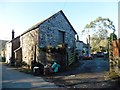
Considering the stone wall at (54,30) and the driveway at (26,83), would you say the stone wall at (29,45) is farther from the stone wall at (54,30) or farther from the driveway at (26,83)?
the driveway at (26,83)

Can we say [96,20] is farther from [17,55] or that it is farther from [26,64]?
[26,64]

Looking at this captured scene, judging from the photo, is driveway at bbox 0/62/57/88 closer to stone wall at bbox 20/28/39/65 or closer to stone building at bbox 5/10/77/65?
stone building at bbox 5/10/77/65

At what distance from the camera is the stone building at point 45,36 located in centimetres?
2782

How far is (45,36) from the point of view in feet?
93.0

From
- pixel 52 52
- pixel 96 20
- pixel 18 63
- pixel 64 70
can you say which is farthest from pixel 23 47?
pixel 96 20

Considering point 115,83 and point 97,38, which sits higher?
point 97,38

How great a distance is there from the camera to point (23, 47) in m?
33.7

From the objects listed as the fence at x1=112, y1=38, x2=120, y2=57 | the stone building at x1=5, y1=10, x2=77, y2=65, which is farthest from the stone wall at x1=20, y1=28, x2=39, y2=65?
the fence at x1=112, y1=38, x2=120, y2=57

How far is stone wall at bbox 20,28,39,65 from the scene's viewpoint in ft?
93.4

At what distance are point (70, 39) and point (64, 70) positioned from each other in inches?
415

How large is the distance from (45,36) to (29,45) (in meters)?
3.61

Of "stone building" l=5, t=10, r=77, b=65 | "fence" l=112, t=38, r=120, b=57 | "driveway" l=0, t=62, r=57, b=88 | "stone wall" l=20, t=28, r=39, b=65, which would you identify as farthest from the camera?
"stone wall" l=20, t=28, r=39, b=65

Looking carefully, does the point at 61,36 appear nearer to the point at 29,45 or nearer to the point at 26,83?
the point at 29,45

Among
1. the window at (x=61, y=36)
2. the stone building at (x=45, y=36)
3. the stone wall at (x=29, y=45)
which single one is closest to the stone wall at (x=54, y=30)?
the stone building at (x=45, y=36)
